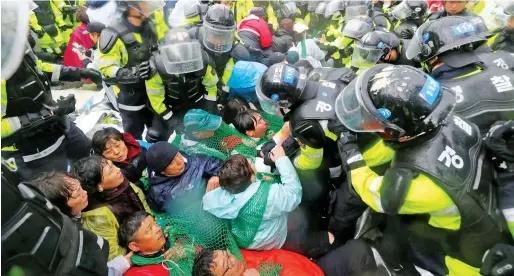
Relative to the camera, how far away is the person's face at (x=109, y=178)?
2551mm

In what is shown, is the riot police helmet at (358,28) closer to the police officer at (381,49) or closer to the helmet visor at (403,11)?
the police officer at (381,49)

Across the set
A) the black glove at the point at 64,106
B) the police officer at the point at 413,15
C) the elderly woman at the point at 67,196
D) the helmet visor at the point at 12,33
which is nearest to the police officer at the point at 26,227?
the helmet visor at the point at 12,33

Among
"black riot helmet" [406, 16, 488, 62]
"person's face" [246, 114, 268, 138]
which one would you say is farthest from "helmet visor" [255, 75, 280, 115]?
"black riot helmet" [406, 16, 488, 62]

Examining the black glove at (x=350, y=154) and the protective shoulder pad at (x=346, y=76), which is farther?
the protective shoulder pad at (x=346, y=76)

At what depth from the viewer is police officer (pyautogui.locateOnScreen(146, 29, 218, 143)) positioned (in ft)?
11.1

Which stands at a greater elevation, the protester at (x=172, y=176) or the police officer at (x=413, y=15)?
the protester at (x=172, y=176)

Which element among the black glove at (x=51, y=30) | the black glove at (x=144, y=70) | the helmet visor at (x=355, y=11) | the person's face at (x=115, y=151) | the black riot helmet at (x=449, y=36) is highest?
the black riot helmet at (x=449, y=36)

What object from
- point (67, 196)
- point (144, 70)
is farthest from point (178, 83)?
point (67, 196)

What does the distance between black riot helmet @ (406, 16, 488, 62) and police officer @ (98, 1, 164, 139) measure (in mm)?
2362

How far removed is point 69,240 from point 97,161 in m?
1.00

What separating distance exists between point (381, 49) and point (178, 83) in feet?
6.69

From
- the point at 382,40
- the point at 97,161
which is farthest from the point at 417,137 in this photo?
the point at 382,40

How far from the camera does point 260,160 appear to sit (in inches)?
118

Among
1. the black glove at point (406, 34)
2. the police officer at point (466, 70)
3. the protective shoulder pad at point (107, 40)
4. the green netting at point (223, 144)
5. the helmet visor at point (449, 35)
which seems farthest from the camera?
the black glove at point (406, 34)
